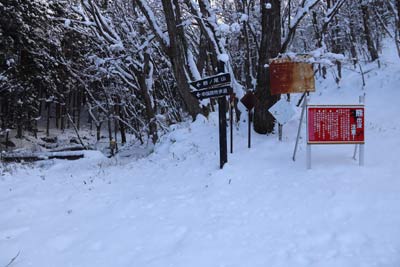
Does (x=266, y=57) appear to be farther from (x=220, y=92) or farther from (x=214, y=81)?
(x=220, y=92)

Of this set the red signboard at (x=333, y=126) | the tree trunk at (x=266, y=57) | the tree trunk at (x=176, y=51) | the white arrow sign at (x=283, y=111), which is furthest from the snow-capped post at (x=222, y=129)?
the tree trunk at (x=176, y=51)

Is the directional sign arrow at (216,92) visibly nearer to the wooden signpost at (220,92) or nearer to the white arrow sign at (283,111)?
the wooden signpost at (220,92)

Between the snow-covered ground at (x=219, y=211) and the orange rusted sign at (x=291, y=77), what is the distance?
4.95 ft

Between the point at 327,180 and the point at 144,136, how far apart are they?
52.0ft

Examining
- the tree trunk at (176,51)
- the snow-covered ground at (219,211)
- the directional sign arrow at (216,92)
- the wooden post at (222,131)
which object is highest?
the tree trunk at (176,51)

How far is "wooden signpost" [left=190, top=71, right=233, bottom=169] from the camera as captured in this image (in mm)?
7031

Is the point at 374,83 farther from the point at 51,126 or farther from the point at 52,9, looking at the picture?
the point at 51,126

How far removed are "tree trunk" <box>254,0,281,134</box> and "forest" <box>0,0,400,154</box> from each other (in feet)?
0.09

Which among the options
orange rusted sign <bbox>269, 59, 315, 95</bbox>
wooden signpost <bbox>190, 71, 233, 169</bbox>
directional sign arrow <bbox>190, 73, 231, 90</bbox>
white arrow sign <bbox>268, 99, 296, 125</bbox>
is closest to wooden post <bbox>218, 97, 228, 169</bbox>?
wooden signpost <bbox>190, 71, 233, 169</bbox>

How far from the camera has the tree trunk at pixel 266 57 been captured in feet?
31.3

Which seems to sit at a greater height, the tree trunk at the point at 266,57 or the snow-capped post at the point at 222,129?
the tree trunk at the point at 266,57

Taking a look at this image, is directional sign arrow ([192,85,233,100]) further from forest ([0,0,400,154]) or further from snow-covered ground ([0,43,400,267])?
snow-covered ground ([0,43,400,267])

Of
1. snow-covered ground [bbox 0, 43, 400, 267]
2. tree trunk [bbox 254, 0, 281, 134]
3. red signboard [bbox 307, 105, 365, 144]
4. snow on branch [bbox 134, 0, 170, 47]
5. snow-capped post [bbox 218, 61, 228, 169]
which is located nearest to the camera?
snow-covered ground [bbox 0, 43, 400, 267]

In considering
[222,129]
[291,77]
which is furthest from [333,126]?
[222,129]
